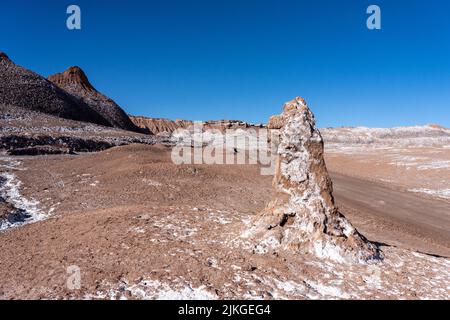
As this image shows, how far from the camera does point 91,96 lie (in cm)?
10938

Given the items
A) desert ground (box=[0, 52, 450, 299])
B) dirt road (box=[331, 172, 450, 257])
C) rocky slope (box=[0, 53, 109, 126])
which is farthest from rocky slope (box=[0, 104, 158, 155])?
dirt road (box=[331, 172, 450, 257])

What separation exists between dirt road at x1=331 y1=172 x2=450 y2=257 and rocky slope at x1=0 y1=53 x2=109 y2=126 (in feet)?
209

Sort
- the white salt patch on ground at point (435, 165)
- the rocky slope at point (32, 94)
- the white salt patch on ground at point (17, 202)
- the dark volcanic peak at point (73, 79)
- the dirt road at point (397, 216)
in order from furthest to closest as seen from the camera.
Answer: the dark volcanic peak at point (73, 79)
the rocky slope at point (32, 94)
the white salt patch on ground at point (435, 165)
the dirt road at point (397, 216)
the white salt patch on ground at point (17, 202)

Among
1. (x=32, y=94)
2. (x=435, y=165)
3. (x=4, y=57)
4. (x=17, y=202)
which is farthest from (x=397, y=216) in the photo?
(x=4, y=57)

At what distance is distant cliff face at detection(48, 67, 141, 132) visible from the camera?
10042cm

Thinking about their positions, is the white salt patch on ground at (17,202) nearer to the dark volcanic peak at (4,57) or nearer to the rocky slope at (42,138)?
the rocky slope at (42,138)

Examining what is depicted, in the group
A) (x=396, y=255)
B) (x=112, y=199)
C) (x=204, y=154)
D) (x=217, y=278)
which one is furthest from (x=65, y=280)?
(x=204, y=154)

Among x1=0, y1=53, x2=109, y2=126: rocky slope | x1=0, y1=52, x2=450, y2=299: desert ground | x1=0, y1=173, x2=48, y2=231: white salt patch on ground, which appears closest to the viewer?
x1=0, y1=52, x2=450, y2=299: desert ground

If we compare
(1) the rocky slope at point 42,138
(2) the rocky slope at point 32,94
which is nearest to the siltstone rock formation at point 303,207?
(1) the rocky slope at point 42,138

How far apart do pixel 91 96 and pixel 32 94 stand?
39729 millimetres

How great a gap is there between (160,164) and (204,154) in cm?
579

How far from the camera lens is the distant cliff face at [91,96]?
329 feet

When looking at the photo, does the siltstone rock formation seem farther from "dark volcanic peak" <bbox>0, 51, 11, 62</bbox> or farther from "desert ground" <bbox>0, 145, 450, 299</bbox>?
"dark volcanic peak" <bbox>0, 51, 11, 62</bbox>

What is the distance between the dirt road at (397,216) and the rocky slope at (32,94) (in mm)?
63580
